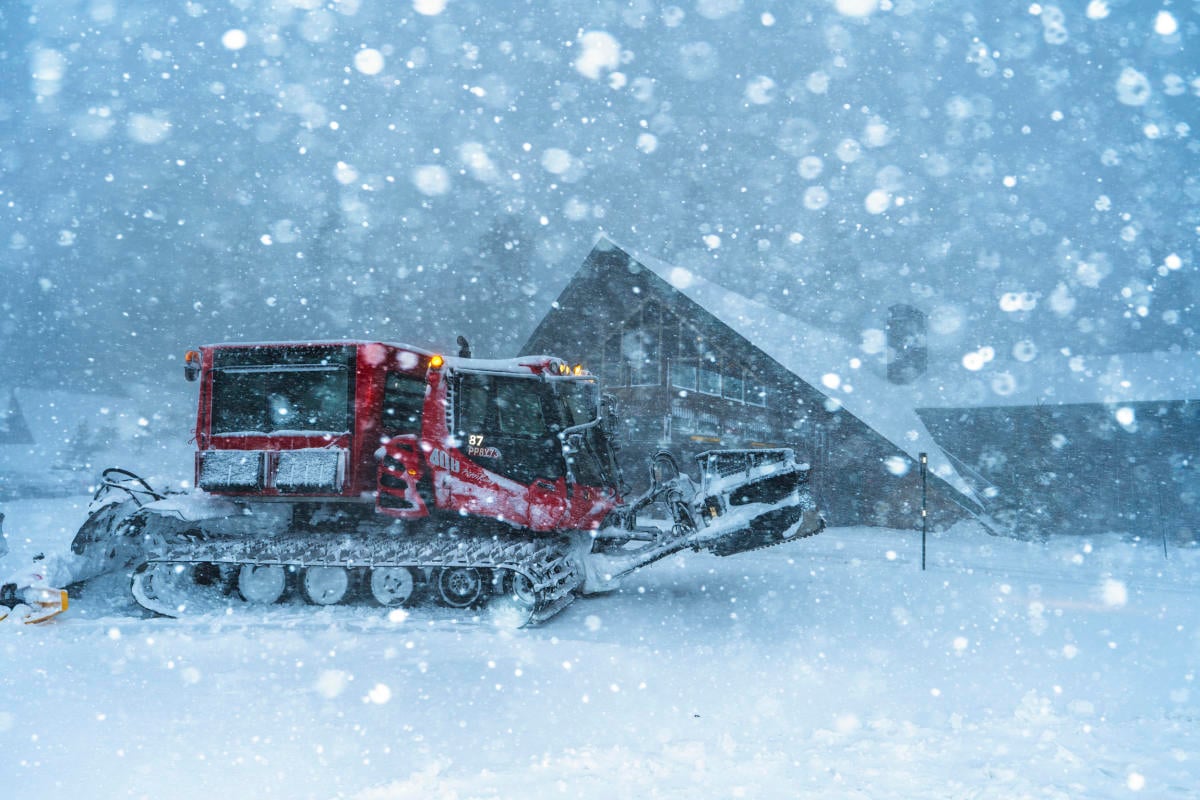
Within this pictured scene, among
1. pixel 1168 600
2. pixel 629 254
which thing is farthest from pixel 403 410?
pixel 629 254

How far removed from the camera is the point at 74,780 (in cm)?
404

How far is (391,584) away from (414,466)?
4.50 feet

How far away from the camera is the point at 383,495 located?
8.84 m

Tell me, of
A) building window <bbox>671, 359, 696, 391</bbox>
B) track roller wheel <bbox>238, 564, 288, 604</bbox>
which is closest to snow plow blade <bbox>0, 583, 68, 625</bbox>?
track roller wheel <bbox>238, 564, 288, 604</bbox>

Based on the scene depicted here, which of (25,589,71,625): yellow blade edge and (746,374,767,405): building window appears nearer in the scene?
(25,589,71,625): yellow blade edge

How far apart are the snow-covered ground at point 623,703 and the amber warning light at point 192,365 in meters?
2.82

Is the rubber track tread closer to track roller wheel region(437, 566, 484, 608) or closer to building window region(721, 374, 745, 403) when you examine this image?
track roller wheel region(437, 566, 484, 608)

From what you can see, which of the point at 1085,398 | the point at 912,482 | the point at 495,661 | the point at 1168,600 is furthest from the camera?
the point at 1085,398

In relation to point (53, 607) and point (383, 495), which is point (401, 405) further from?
point (53, 607)

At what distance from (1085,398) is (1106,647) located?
60.1 ft

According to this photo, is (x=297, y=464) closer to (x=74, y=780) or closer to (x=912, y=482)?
(x=74, y=780)

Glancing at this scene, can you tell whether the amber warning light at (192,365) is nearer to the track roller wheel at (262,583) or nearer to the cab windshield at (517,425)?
the track roller wheel at (262,583)

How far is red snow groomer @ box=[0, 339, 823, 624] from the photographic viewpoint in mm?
8625

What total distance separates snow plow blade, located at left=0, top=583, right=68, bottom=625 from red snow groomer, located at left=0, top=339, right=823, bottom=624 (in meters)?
0.30
